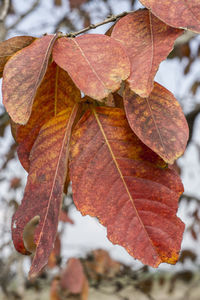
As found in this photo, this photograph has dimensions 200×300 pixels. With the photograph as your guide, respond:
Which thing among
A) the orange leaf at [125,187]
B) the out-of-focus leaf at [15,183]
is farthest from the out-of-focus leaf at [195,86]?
the orange leaf at [125,187]

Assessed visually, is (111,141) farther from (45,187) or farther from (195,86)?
(195,86)

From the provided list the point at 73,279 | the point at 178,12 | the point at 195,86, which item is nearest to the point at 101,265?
the point at 73,279

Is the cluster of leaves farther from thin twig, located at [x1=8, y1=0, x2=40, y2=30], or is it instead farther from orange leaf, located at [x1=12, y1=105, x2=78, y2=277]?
thin twig, located at [x1=8, y1=0, x2=40, y2=30]

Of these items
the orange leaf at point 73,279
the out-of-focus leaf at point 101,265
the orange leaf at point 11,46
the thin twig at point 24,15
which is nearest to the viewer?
the orange leaf at point 11,46

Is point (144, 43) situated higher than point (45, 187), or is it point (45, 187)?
point (144, 43)

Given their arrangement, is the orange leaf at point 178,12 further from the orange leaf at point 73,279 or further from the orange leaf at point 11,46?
the orange leaf at point 73,279

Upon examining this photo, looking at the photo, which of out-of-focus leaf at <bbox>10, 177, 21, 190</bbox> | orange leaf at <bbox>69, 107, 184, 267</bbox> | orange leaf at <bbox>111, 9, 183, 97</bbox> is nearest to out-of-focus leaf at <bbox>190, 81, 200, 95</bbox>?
out-of-focus leaf at <bbox>10, 177, 21, 190</bbox>
